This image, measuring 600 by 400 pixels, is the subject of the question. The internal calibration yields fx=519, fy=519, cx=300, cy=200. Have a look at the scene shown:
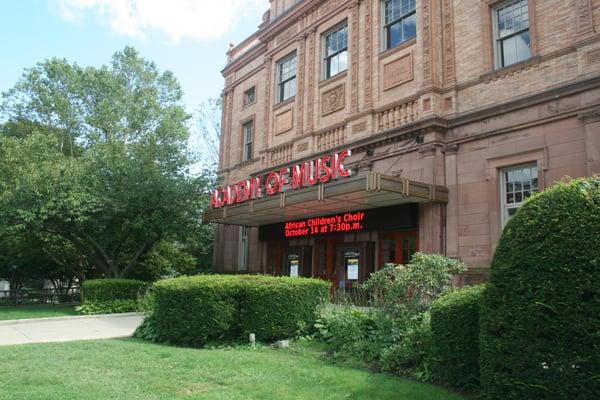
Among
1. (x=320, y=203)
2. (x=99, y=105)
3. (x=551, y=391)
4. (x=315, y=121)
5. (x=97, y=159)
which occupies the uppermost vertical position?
(x=99, y=105)

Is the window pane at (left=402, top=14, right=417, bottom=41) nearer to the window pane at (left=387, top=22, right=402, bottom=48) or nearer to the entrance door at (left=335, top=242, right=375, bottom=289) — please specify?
the window pane at (left=387, top=22, right=402, bottom=48)

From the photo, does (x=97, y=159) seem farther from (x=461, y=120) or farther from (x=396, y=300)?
(x=396, y=300)

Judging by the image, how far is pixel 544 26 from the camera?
13.5 m

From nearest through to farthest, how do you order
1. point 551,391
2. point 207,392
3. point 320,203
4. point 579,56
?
point 551,391 → point 207,392 → point 579,56 → point 320,203

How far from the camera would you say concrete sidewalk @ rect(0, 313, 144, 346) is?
11.4 meters

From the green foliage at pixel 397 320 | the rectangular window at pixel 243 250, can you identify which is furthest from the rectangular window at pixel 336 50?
the green foliage at pixel 397 320

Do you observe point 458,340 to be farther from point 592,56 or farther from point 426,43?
point 426,43

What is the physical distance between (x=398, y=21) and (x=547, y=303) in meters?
15.0

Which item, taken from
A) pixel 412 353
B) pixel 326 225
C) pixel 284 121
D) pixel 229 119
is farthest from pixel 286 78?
pixel 412 353

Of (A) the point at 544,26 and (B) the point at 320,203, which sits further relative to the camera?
(B) the point at 320,203

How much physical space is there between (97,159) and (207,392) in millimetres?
17126

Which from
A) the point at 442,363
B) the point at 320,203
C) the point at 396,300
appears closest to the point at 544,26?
the point at 320,203

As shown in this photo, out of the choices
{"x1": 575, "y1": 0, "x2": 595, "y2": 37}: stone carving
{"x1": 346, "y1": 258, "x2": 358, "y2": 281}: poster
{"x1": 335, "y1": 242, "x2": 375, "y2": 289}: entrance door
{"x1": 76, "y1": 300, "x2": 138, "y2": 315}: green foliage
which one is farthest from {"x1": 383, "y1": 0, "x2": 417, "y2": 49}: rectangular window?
{"x1": 76, "y1": 300, "x2": 138, "y2": 315}: green foliage

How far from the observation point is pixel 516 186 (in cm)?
1379
